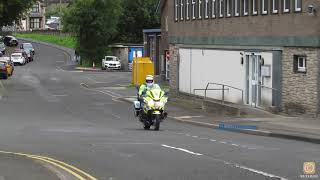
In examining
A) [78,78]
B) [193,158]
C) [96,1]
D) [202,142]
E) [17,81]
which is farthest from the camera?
[96,1]

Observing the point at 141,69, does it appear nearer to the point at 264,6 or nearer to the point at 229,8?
the point at 229,8

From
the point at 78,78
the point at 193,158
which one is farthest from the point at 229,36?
the point at 78,78

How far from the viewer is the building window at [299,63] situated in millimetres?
28775

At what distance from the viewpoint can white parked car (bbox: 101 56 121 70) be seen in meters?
89.9

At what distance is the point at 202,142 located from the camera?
1922 centimetres

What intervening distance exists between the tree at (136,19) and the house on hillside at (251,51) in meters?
54.9

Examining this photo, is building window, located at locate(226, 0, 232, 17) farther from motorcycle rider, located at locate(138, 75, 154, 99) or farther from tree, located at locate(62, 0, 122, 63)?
tree, located at locate(62, 0, 122, 63)

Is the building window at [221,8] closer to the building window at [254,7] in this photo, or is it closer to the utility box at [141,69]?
the building window at [254,7]

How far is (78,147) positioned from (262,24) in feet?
56.2

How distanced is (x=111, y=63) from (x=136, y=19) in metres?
15.8

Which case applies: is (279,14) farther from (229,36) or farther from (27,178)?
(27,178)

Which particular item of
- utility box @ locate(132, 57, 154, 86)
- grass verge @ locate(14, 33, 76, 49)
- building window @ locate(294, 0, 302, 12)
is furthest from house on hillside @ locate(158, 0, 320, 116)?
grass verge @ locate(14, 33, 76, 49)

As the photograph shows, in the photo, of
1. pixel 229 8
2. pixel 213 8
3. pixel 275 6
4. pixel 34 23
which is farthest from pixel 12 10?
pixel 34 23

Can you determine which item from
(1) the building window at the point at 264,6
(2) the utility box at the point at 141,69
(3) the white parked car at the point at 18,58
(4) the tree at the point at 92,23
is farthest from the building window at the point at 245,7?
(3) the white parked car at the point at 18,58
